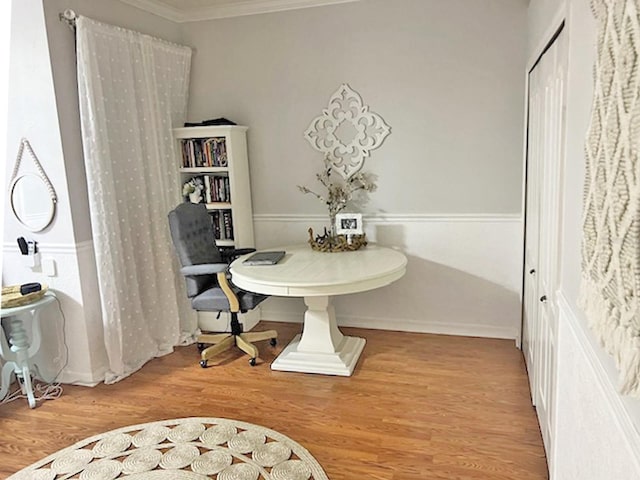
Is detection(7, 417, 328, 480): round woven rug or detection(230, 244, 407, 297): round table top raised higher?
detection(230, 244, 407, 297): round table top

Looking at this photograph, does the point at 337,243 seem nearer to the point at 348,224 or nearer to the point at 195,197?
the point at 348,224

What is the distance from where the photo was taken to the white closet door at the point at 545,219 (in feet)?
6.51

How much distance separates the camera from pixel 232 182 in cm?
389

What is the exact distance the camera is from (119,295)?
3318 mm

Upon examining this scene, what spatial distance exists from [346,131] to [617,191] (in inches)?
122

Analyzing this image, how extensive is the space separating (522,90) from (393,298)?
183 cm

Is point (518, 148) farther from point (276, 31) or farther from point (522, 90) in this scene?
point (276, 31)

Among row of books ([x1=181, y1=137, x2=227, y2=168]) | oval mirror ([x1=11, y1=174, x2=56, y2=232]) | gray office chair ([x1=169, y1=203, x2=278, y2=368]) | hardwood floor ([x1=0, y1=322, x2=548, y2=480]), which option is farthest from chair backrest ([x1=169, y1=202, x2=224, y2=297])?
Result: oval mirror ([x1=11, y1=174, x2=56, y2=232])

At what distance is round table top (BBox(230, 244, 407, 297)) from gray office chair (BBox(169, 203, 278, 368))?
0.68 feet

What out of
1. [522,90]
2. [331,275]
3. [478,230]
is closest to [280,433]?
[331,275]

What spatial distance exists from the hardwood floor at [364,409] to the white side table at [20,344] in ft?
0.52

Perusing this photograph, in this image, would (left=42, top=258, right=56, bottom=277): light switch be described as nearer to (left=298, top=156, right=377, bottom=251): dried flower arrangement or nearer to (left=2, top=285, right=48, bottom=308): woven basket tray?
(left=2, top=285, right=48, bottom=308): woven basket tray

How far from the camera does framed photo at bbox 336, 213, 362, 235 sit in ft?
12.1

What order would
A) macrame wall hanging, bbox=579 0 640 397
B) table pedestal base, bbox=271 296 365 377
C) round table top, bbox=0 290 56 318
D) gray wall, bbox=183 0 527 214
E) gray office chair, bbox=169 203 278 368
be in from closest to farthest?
macrame wall hanging, bbox=579 0 640 397 → round table top, bbox=0 290 56 318 → table pedestal base, bbox=271 296 365 377 → gray office chair, bbox=169 203 278 368 → gray wall, bbox=183 0 527 214
